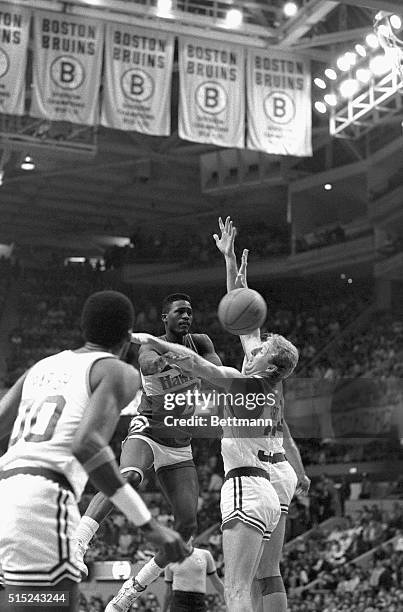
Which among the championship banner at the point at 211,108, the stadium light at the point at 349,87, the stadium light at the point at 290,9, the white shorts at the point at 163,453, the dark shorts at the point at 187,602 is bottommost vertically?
the dark shorts at the point at 187,602

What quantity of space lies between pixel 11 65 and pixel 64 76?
94cm

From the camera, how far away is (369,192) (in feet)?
89.8

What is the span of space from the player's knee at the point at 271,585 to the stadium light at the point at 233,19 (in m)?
13.3

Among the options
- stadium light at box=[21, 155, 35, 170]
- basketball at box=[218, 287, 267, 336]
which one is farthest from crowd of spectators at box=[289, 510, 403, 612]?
stadium light at box=[21, 155, 35, 170]

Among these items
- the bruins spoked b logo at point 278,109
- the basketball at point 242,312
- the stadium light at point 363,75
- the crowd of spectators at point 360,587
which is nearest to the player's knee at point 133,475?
the basketball at point 242,312

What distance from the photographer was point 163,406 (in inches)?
277

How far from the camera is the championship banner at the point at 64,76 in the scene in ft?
52.7

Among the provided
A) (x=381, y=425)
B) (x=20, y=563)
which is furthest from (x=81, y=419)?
(x=381, y=425)

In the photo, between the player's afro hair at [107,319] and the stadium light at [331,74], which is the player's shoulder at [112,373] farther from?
the stadium light at [331,74]

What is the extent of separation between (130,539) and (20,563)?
46.0 ft

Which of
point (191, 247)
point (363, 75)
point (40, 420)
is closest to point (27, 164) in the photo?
point (191, 247)

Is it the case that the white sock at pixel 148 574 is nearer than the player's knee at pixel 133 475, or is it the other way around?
the white sock at pixel 148 574

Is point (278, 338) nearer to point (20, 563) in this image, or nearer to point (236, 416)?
point (236, 416)

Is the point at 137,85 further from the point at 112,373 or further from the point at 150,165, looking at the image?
the point at 112,373
